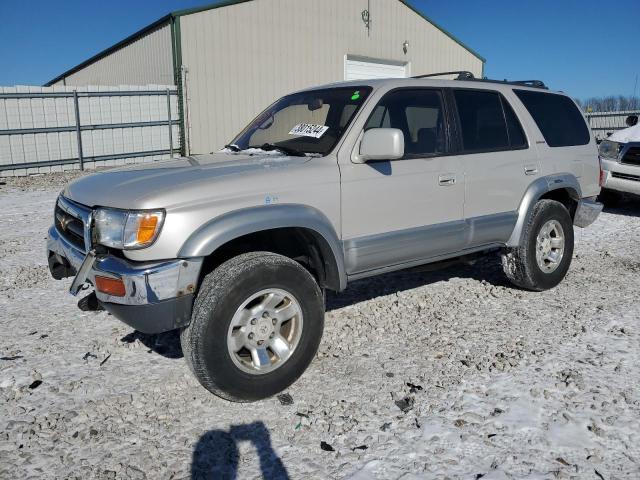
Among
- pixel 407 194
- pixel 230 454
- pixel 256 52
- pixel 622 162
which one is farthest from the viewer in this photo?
pixel 256 52

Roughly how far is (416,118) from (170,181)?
193 centimetres

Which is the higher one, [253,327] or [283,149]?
[283,149]

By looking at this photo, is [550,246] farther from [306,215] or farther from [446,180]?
[306,215]

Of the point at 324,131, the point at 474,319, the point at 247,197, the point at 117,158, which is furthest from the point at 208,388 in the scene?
the point at 117,158

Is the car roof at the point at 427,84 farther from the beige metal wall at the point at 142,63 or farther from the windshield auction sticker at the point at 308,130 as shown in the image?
the beige metal wall at the point at 142,63

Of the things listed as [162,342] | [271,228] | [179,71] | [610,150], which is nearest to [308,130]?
[271,228]

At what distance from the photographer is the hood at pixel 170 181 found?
2887 millimetres

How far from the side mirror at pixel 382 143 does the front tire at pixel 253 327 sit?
34.1 inches

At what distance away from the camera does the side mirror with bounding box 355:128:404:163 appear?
11.1ft

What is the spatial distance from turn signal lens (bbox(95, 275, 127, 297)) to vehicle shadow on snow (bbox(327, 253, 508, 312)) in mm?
2107

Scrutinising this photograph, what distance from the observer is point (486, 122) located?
4.46 m

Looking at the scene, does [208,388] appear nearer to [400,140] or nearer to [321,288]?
[321,288]

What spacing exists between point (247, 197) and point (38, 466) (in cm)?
165

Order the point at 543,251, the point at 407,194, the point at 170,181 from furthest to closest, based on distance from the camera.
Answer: the point at 543,251, the point at 407,194, the point at 170,181
